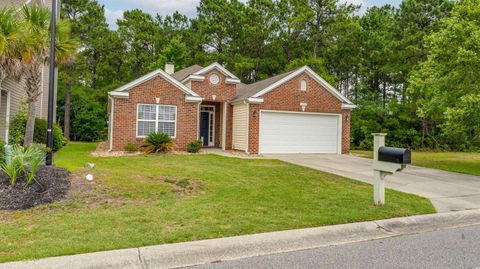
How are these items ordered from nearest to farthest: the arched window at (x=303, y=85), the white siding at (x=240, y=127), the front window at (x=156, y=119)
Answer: the front window at (x=156, y=119), the white siding at (x=240, y=127), the arched window at (x=303, y=85)

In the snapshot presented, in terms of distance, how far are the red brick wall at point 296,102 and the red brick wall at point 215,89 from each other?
2.84 meters

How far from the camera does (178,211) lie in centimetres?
577

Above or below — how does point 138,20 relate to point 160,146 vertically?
above

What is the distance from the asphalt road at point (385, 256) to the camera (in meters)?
4.00

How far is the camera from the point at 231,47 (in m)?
34.1

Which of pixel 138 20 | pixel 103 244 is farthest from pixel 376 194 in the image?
pixel 138 20

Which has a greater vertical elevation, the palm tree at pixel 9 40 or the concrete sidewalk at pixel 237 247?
the palm tree at pixel 9 40

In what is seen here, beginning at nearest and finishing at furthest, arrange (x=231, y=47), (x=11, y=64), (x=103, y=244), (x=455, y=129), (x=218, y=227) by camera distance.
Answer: (x=103, y=244) → (x=218, y=227) → (x=11, y=64) → (x=455, y=129) → (x=231, y=47)

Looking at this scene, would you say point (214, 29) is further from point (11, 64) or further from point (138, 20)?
point (11, 64)

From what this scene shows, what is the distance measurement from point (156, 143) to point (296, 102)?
276 inches

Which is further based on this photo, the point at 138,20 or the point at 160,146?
the point at 138,20

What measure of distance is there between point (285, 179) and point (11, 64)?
8.92 m

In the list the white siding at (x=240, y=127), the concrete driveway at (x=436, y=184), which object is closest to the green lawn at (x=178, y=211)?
the concrete driveway at (x=436, y=184)

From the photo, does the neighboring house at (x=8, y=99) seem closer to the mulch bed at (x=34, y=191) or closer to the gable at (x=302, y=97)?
the mulch bed at (x=34, y=191)
